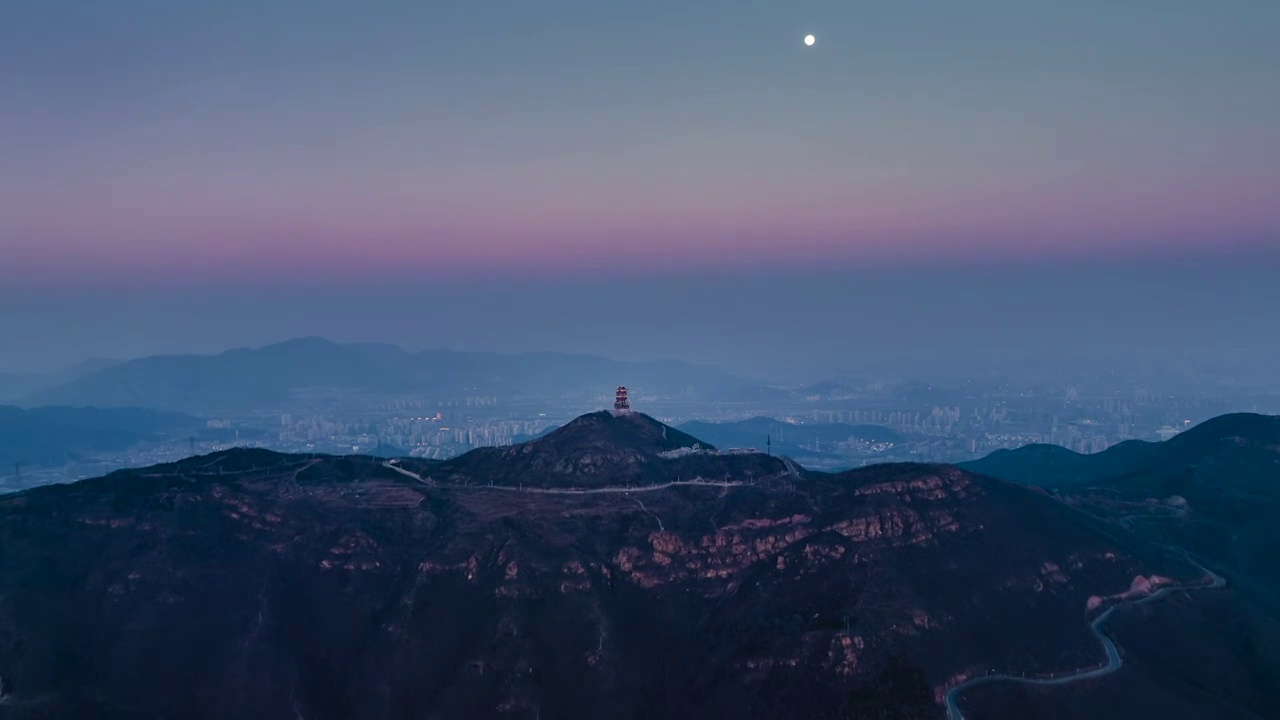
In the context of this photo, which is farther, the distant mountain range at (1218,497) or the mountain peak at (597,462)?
the mountain peak at (597,462)

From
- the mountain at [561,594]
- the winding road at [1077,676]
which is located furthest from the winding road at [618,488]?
the winding road at [1077,676]

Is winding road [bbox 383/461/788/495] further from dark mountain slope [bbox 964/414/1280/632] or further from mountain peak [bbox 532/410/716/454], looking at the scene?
dark mountain slope [bbox 964/414/1280/632]

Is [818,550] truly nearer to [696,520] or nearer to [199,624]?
Result: [696,520]

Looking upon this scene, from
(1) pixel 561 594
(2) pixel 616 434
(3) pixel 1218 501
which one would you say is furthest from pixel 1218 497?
(1) pixel 561 594

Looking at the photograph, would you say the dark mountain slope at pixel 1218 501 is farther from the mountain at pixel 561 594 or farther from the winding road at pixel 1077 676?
the winding road at pixel 1077 676

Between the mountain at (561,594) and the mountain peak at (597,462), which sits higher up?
the mountain peak at (597,462)

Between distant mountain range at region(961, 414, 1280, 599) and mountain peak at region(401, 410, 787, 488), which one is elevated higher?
mountain peak at region(401, 410, 787, 488)

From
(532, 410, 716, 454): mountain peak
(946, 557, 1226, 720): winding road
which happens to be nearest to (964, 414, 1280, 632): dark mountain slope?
(946, 557, 1226, 720): winding road

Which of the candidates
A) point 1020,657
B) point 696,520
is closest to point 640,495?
point 696,520

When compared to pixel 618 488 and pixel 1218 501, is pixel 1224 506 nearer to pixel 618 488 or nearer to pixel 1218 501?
pixel 1218 501
